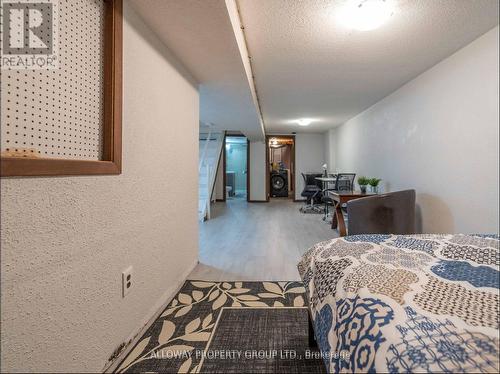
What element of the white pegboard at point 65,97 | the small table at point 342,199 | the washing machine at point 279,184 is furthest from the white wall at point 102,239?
the washing machine at point 279,184

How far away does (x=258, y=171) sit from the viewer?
26.4 feet

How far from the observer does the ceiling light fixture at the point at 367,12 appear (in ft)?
5.63

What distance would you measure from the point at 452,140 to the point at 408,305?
2685mm

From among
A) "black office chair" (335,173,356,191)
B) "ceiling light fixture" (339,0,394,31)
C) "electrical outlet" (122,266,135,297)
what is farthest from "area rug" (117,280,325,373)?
"black office chair" (335,173,356,191)

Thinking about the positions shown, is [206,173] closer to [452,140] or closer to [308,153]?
[452,140]

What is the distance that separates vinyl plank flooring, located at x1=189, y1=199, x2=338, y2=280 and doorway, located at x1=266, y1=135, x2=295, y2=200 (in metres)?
2.99

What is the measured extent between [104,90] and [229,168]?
32.5ft

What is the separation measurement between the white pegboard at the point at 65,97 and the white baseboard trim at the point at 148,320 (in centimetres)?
101

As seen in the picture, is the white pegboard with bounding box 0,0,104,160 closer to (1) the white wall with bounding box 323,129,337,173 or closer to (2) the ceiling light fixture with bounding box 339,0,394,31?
(2) the ceiling light fixture with bounding box 339,0,394,31

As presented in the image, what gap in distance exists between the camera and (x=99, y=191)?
1138 mm

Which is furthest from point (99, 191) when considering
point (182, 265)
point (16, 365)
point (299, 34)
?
point (299, 34)

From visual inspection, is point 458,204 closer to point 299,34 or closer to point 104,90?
point 299,34

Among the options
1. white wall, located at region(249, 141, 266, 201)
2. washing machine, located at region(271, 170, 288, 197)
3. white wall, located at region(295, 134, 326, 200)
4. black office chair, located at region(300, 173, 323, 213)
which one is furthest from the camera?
washing machine, located at region(271, 170, 288, 197)

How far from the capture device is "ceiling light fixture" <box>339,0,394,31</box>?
1716 millimetres
